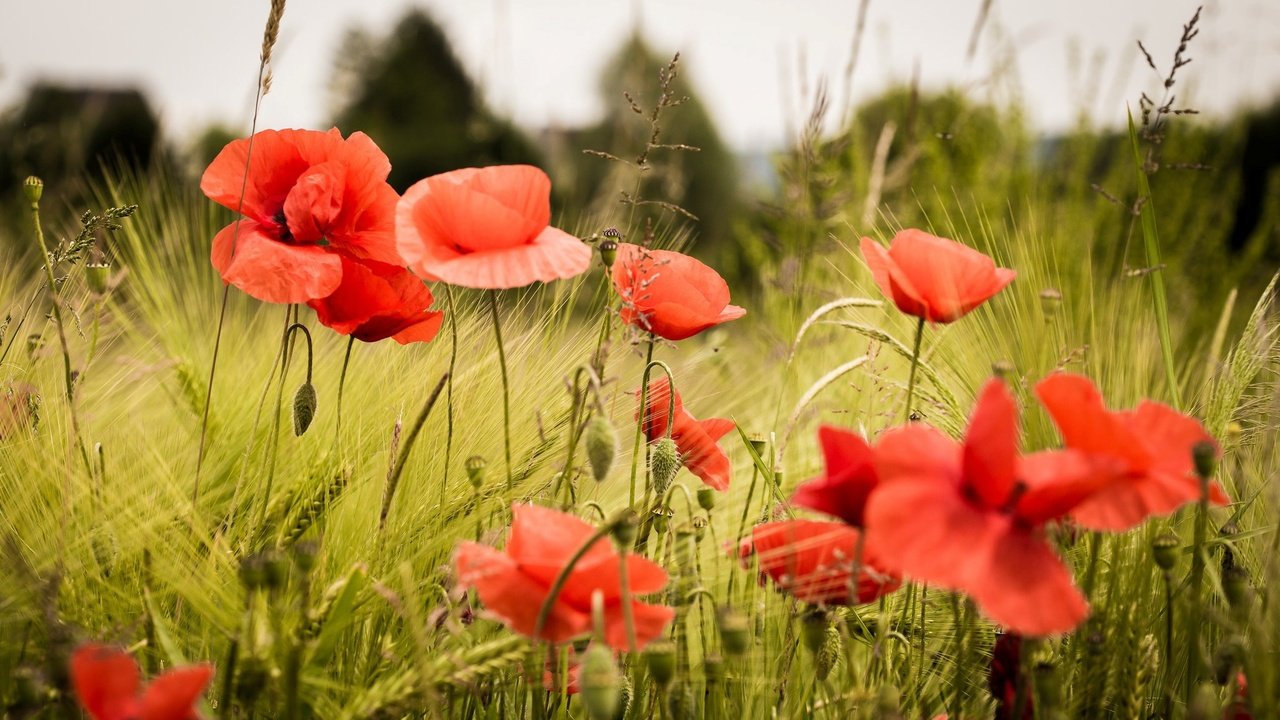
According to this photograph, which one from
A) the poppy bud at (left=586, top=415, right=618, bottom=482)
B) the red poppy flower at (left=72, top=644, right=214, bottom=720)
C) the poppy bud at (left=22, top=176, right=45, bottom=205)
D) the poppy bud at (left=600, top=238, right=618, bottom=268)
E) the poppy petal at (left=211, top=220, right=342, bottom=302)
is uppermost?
the poppy bud at (left=22, top=176, right=45, bottom=205)

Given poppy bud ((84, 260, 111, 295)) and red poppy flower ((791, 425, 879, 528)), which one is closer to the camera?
red poppy flower ((791, 425, 879, 528))

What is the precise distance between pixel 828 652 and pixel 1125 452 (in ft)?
0.97

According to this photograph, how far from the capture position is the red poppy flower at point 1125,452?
50cm

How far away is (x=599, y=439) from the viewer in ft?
1.99

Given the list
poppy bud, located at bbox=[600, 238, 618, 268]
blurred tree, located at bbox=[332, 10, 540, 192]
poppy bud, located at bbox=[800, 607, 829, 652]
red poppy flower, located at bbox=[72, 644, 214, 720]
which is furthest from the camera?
blurred tree, located at bbox=[332, 10, 540, 192]

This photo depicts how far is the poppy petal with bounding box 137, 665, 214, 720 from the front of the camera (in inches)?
18.1

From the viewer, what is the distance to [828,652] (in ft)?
2.40

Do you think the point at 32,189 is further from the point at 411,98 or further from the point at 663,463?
the point at 411,98

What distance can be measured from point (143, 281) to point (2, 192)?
7.99 meters

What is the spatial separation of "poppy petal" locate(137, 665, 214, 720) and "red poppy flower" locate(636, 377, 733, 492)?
1.32 feet

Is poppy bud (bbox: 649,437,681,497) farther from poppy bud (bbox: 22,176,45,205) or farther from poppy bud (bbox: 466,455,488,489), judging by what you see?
poppy bud (bbox: 22,176,45,205)

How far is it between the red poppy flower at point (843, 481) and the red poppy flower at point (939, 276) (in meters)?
0.17

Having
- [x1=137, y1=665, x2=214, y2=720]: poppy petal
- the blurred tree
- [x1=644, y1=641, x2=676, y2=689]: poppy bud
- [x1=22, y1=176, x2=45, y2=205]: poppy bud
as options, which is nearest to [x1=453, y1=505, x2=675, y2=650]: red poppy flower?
[x1=644, y1=641, x2=676, y2=689]: poppy bud

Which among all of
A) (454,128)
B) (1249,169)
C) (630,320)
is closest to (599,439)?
(630,320)
